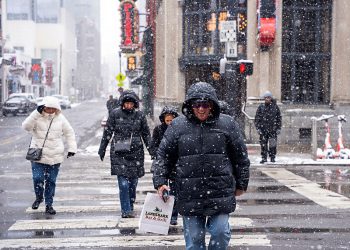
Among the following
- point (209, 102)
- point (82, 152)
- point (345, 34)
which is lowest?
point (82, 152)

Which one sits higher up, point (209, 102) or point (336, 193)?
point (209, 102)

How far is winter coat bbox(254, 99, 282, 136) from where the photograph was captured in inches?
621

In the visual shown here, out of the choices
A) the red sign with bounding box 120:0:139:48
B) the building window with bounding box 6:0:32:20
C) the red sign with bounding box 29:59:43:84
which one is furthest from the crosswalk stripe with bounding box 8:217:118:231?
the building window with bounding box 6:0:32:20

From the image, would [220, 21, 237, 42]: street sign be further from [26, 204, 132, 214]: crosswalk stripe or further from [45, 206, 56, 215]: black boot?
[45, 206, 56, 215]: black boot

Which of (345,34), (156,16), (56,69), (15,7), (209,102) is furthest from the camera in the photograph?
(56,69)

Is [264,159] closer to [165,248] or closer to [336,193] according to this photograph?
[336,193]

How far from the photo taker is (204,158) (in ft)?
16.5

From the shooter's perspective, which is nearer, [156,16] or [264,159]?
[264,159]

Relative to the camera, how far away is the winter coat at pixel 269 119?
51.8 ft

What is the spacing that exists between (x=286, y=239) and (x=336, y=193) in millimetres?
3940

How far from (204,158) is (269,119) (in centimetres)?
1102

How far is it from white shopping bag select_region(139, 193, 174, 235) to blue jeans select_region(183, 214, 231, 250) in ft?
1.57

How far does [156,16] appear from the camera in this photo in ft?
122

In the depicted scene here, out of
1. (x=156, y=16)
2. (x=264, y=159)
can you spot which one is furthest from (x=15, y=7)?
(x=264, y=159)
